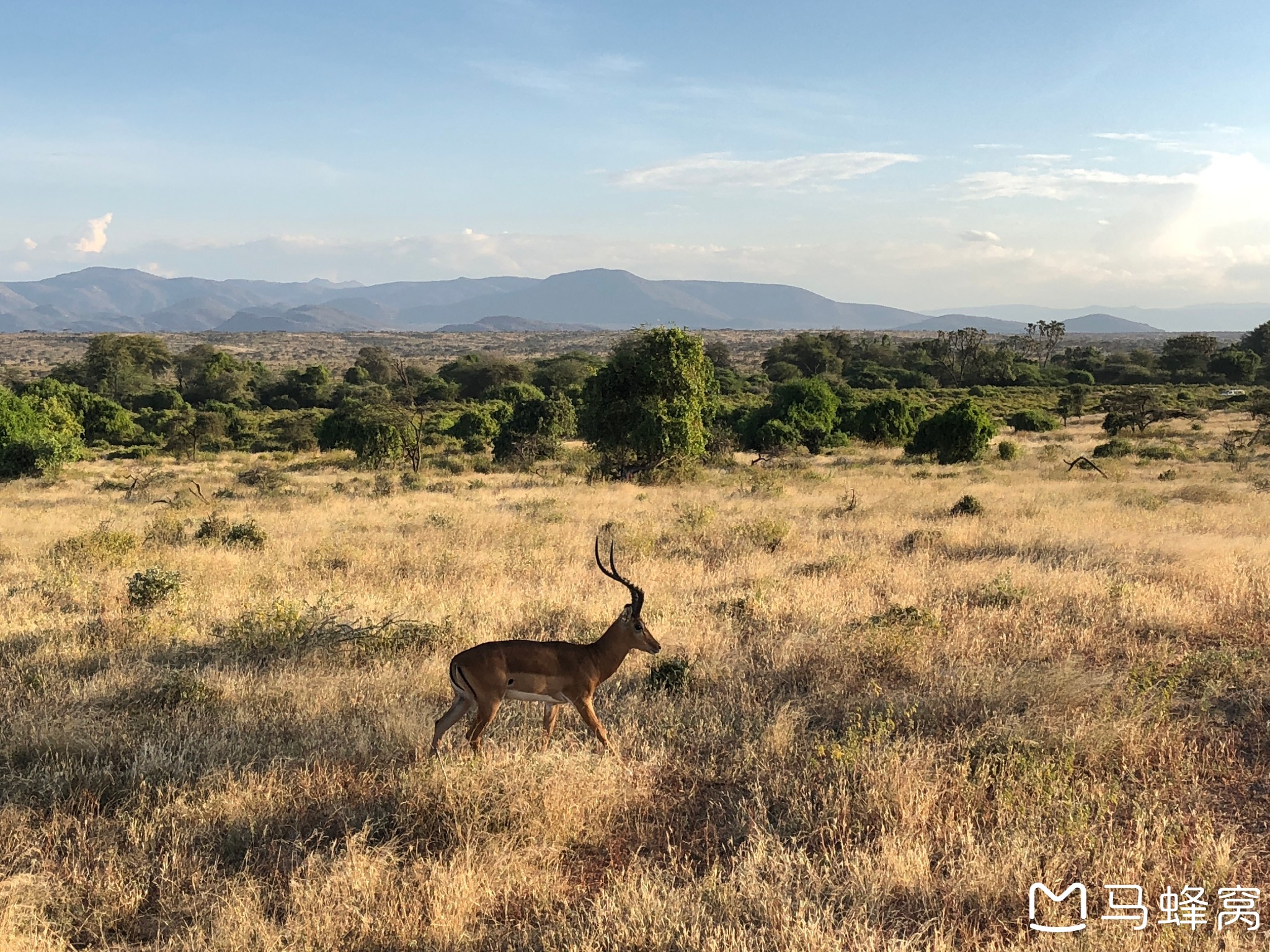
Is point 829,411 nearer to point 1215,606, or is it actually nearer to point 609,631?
point 1215,606

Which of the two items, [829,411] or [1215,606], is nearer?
[1215,606]

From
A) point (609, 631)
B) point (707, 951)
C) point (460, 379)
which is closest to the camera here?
point (707, 951)

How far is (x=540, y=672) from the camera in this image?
5.11 m

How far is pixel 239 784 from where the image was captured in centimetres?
490

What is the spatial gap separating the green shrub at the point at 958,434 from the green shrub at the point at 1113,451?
393 cm

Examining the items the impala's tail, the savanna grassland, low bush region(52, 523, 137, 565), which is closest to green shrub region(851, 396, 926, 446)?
the savanna grassland

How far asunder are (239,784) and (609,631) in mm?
2550

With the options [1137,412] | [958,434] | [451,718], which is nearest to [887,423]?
[958,434]

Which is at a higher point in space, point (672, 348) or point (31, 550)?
point (672, 348)

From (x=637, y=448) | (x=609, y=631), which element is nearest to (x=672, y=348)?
(x=637, y=448)

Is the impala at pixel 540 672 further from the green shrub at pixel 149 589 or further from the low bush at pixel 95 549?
the low bush at pixel 95 549

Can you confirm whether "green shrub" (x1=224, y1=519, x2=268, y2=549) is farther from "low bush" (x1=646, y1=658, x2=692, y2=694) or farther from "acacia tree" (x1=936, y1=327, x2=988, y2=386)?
"acacia tree" (x1=936, y1=327, x2=988, y2=386)

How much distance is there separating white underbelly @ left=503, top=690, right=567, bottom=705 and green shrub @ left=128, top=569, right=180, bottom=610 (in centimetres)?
658

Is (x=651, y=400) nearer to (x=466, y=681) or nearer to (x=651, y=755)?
(x=651, y=755)
